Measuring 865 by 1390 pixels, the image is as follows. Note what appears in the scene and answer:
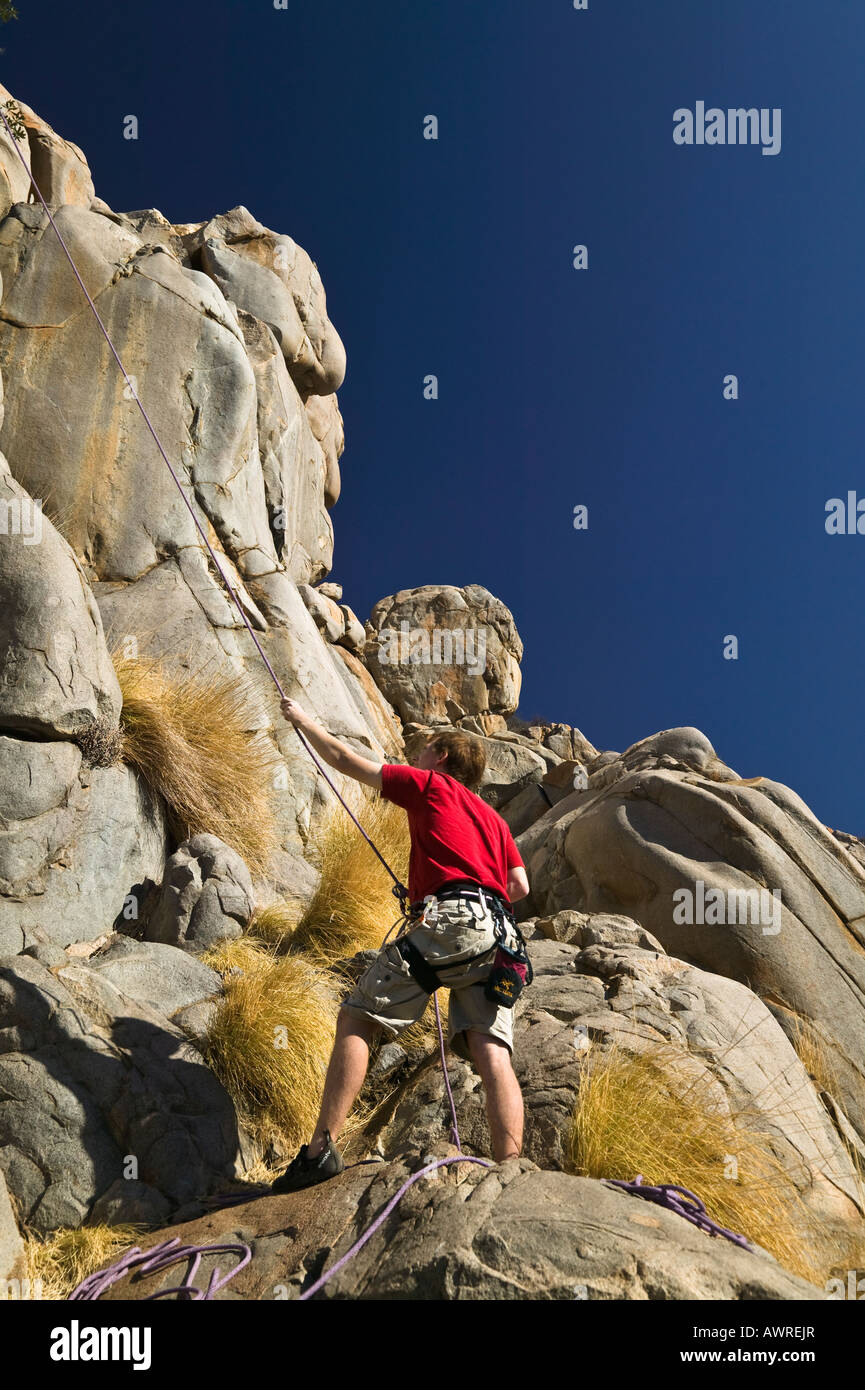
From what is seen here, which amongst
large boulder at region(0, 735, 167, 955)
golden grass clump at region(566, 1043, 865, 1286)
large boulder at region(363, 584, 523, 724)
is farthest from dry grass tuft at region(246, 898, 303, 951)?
large boulder at region(363, 584, 523, 724)

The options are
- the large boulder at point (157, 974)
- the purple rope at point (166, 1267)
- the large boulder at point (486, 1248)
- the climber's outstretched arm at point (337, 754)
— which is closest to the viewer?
the large boulder at point (486, 1248)

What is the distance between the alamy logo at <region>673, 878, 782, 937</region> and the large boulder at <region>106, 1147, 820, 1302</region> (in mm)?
5083

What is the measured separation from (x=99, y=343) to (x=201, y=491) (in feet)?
6.67

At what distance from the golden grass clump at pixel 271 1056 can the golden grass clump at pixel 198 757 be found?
243 cm

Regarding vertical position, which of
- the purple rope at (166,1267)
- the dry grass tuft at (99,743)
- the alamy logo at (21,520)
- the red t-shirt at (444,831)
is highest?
the alamy logo at (21,520)

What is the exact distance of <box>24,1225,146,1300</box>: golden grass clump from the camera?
3.78 m

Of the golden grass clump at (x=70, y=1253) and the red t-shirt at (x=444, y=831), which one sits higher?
the red t-shirt at (x=444, y=831)

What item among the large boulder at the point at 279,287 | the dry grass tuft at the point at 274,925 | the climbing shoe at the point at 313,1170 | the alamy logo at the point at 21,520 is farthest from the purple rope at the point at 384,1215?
the large boulder at the point at 279,287

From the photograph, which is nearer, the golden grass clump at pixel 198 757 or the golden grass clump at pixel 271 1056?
the golden grass clump at pixel 271 1056

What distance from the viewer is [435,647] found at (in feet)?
66.8
